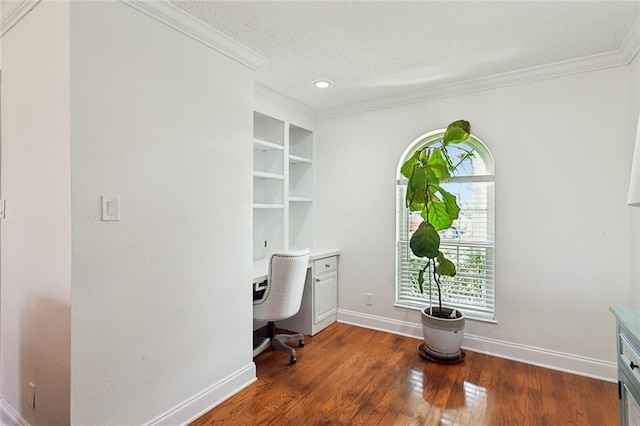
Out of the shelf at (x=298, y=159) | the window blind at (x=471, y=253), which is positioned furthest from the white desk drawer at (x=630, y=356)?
the shelf at (x=298, y=159)

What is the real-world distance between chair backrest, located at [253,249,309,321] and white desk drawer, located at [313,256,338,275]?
0.61m

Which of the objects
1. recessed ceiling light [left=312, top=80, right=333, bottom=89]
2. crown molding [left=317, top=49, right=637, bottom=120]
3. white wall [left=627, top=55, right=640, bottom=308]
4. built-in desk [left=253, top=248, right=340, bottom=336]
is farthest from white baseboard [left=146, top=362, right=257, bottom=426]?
white wall [left=627, top=55, right=640, bottom=308]

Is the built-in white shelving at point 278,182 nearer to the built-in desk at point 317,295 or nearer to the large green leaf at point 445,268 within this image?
the built-in desk at point 317,295

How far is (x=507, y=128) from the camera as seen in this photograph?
2912 millimetres

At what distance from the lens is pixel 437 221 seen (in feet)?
9.59

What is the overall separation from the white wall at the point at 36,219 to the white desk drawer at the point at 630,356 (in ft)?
8.25

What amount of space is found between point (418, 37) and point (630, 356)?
2.11m

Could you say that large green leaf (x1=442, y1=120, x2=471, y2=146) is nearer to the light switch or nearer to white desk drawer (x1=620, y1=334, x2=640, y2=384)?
white desk drawer (x1=620, y1=334, x2=640, y2=384)

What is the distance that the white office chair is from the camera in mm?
2664

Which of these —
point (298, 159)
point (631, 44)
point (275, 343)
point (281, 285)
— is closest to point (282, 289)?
point (281, 285)

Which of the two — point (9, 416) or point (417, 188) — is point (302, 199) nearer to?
point (417, 188)

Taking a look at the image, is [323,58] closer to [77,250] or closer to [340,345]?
[77,250]

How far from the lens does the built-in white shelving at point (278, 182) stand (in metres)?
3.52

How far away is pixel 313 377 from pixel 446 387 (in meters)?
1.00
